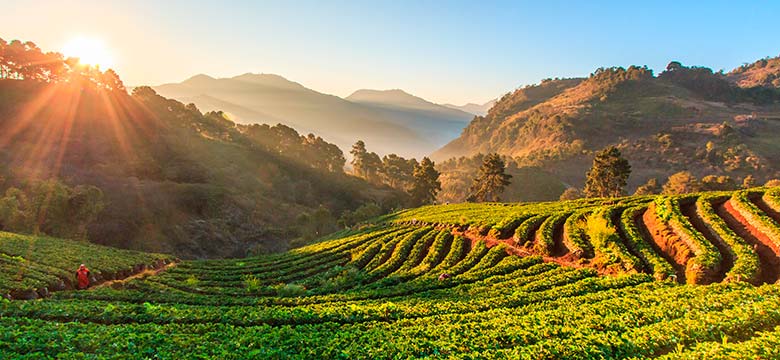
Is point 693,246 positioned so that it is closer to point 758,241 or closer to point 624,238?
point 758,241

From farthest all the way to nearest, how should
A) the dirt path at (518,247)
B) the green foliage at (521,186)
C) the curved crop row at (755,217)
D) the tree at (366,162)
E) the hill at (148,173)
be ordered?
the tree at (366,162) < the green foliage at (521,186) < the hill at (148,173) < the dirt path at (518,247) < the curved crop row at (755,217)

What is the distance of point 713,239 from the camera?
2681 cm

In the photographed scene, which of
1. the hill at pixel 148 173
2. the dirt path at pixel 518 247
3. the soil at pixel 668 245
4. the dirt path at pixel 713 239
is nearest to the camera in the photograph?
the dirt path at pixel 713 239

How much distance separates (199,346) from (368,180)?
143847 mm

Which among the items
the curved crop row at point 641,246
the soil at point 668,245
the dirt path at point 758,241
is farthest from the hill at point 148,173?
the dirt path at point 758,241

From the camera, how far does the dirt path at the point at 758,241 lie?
21833 millimetres

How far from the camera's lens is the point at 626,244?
2900cm

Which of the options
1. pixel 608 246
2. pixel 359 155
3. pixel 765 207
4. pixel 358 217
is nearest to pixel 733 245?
pixel 608 246

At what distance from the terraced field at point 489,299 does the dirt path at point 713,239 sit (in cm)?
14

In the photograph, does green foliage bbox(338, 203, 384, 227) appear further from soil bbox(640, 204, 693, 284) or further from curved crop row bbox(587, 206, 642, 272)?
soil bbox(640, 204, 693, 284)

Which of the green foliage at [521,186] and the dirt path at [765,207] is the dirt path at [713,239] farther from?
the green foliage at [521,186]

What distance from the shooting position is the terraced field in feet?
44.4

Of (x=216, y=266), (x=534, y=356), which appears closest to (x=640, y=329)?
(x=534, y=356)

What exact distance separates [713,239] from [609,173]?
210 ft
